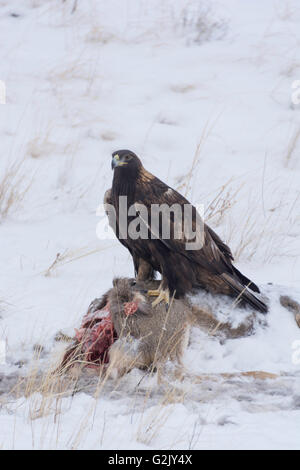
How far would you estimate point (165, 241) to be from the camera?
15.2 ft

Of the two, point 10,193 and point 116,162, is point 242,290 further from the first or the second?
point 10,193

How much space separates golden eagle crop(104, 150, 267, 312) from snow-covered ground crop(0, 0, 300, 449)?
0.39m

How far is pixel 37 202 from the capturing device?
7348 millimetres

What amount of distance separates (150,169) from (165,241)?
3294mm

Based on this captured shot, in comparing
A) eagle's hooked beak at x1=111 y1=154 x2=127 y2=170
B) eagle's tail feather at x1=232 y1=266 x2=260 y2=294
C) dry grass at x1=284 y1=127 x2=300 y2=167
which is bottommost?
dry grass at x1=284 y1=127 x2=300 y2=167

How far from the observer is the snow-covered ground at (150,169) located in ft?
12.2

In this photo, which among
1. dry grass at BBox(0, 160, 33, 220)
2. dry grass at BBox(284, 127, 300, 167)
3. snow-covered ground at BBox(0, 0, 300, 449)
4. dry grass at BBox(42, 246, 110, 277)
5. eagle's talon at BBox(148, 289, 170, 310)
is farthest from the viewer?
dry grass at BBox(284, 127, 300, 167)

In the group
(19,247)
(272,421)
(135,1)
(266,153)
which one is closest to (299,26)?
(135,1)

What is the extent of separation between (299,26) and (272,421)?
26.9 feet

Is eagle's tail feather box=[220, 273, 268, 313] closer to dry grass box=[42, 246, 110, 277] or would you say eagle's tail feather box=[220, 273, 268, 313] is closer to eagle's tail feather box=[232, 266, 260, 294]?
eagle's tail feather box=[232, 266, 260, 294]

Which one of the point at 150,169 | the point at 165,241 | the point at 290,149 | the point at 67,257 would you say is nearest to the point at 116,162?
the point at 165,241

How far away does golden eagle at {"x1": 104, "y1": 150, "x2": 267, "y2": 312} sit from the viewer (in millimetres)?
4621

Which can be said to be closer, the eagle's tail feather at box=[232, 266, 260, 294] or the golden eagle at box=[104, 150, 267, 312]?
the golden eagle at box=[104, 150, 267, 312]

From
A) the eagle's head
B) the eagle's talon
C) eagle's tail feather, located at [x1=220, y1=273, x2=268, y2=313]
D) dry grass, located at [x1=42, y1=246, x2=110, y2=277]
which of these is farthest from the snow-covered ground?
the eagle's head
